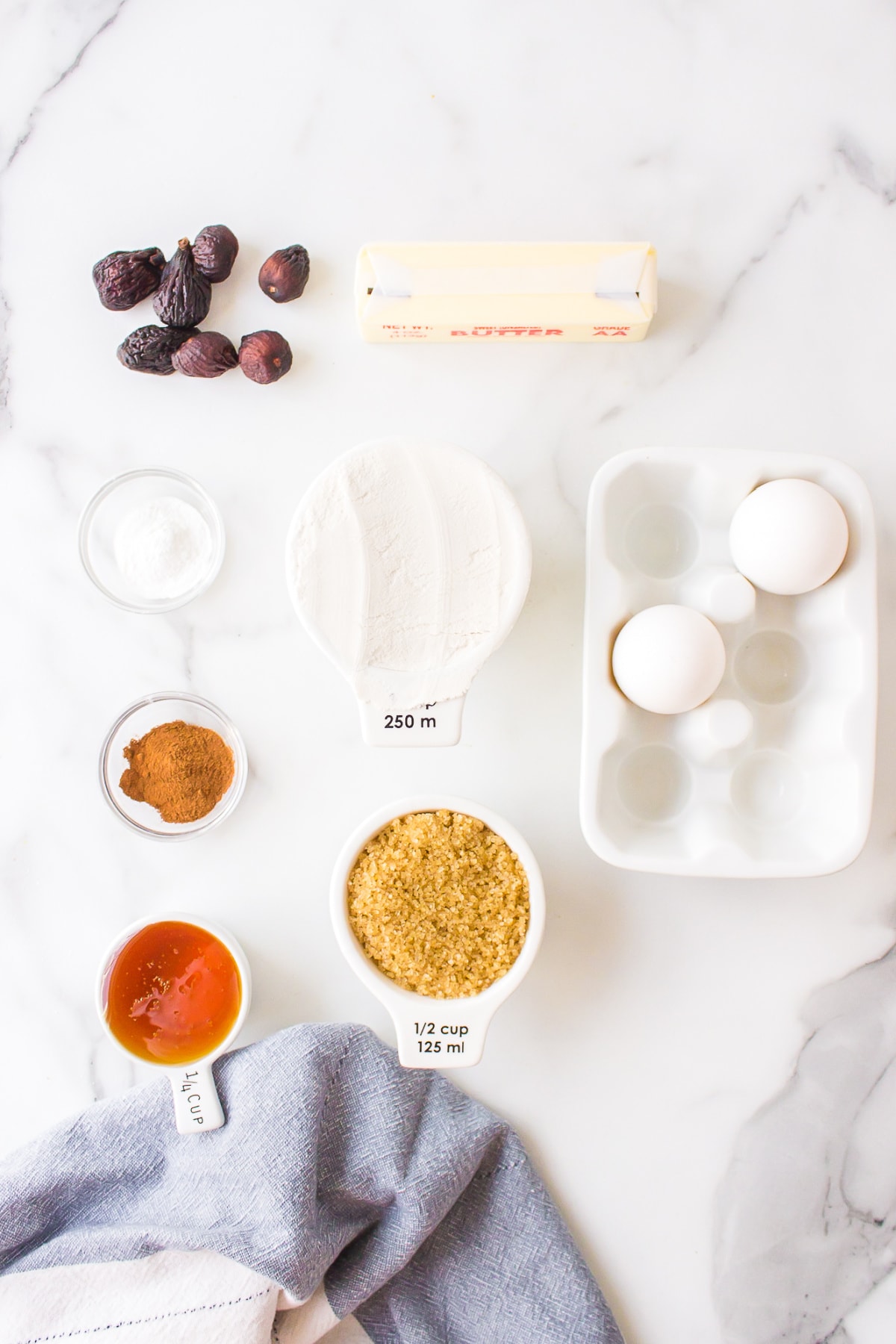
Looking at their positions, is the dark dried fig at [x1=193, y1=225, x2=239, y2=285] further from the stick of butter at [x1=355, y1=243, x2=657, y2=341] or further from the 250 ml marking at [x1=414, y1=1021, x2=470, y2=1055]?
the 250 ml marking at [x1=414, y1=1021, x2=470, y2=1055]

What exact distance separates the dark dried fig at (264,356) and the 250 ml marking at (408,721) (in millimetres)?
403

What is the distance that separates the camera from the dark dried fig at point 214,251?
0.95 m

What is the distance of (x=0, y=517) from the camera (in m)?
1.02

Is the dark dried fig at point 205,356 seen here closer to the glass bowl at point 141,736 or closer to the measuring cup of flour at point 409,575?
the measuring cup of flour at point 409,575

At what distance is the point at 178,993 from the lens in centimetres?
98

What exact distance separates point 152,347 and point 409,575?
15.4 inches

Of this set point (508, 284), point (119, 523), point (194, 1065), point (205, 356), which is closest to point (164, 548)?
point (119, 523)

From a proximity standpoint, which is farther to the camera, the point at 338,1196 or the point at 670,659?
the point at 338,1196

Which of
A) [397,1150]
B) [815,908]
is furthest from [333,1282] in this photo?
[815,908]

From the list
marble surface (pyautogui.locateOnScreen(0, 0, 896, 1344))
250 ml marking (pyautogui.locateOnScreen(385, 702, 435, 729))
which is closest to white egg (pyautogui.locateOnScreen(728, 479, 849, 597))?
marble surface (pyautogui.locateOnScreen(0, 0, 896, 1344))

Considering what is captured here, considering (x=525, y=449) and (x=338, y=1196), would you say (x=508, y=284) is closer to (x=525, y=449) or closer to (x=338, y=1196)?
(x=525, y=449)

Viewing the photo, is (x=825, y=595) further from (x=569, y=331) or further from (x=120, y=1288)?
(x=120, y=1288)

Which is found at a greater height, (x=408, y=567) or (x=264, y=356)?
(x=264, y=356)

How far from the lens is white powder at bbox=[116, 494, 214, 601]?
0.97 meters
